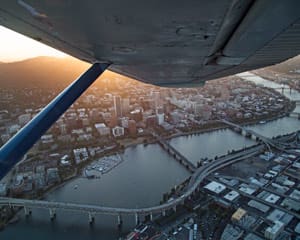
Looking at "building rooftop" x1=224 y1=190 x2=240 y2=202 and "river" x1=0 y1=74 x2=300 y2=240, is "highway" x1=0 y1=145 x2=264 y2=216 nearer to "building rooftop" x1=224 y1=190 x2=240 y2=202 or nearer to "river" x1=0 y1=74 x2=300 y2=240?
"river" x1=0 y1=74 x2=300 y2=240

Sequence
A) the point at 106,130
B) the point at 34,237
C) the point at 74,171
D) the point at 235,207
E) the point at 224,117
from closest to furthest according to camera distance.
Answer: the point at 34,237 → the point at 235,207 → the point at 74,171 → the point at 106,130 → the point at 224,117

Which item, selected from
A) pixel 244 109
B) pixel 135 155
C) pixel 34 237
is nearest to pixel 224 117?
pixel 244 109

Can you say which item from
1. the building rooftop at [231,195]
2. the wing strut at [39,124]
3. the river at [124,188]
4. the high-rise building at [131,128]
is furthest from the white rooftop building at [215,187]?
the wing strut at [39,124]

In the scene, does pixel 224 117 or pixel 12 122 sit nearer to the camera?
pixel 12 122

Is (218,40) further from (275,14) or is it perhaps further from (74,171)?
(74,171)

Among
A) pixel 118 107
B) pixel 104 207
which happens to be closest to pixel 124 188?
pixel 104 207

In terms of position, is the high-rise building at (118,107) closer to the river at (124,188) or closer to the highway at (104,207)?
the river at (124,188)

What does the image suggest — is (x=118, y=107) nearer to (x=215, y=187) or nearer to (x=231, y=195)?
(x=215, y=187)
